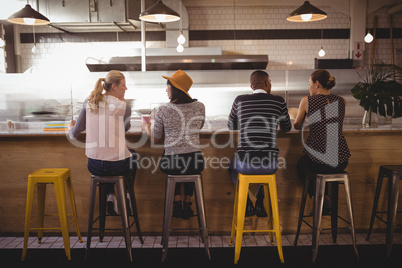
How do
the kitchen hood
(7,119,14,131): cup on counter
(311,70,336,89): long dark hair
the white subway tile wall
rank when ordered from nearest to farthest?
(311,70,336,89): long dark hair
(7,119,14,131): cup on counter
the kitchen hood
the white subway tile wall

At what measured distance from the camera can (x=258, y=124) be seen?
2.57m

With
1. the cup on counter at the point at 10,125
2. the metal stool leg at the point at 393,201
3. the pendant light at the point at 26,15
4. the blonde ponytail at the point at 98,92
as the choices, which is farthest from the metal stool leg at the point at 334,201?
the pendant light at the point at 26,15

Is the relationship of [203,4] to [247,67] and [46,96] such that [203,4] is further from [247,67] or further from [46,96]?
[46,96]

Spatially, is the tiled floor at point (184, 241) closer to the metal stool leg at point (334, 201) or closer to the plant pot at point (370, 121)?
the metal stool leg at point (334, 201)

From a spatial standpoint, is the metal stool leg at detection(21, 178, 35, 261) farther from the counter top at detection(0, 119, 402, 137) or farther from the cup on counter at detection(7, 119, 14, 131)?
the cup on counter at detection(7, 119, 14, 131)

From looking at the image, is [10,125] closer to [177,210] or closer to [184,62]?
[177,210]

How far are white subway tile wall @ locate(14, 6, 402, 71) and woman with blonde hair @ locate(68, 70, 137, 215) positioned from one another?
14.5ft

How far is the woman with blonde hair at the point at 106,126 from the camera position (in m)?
2.59

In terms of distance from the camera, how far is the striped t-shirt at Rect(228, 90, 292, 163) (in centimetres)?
257

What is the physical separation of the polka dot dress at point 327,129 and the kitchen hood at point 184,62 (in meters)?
3.21

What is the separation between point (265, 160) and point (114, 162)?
1188mm

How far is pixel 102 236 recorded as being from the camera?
3.16 meters

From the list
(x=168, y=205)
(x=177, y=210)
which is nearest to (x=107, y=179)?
(x=168, y=205)

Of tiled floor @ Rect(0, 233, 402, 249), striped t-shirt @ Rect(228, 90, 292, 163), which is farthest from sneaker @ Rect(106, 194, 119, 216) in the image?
striped t-shirt @ Rect(228, 90, 292, 163)
